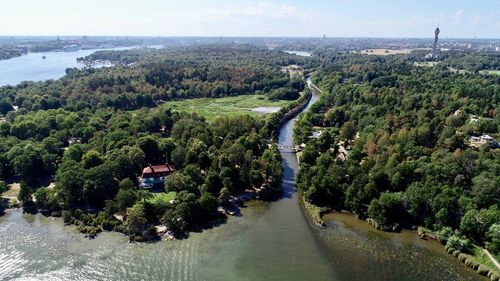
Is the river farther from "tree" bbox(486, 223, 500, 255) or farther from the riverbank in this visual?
"tree" bbox(486, 223, 500, 255)

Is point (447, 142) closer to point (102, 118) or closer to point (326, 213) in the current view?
point (326, 213)

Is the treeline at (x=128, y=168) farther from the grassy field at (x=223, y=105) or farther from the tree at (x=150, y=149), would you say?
the grassy field at (x=223, y=105)

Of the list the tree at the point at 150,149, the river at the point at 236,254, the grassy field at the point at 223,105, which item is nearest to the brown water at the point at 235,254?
the river at the point at 236,254

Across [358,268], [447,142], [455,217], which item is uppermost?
[447,142]

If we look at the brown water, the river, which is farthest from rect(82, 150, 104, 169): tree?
the brown water

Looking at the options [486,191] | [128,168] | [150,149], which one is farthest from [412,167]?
[128,168]

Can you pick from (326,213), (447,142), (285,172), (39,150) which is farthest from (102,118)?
(447,142)
